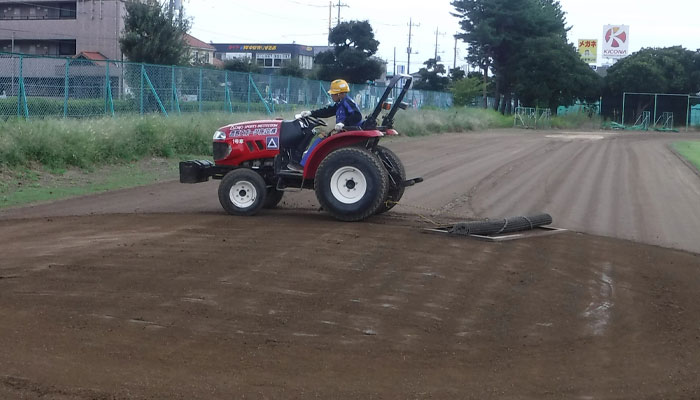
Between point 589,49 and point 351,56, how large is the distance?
217 feet

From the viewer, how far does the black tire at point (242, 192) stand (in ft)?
39.4

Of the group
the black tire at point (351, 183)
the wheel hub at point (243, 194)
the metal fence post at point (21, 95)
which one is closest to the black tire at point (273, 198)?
the wheel hub at point (243, 194)

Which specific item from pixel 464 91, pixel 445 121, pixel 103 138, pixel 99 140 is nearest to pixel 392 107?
pixel 99 140

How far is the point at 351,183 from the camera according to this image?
1162cm

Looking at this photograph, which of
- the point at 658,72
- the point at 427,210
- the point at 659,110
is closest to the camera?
the point at 427,210

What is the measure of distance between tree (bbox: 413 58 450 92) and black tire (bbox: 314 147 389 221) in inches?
2719

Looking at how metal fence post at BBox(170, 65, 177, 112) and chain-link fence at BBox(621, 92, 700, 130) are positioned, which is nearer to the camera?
metal fence post at BBox(170, 65, 177, 112)

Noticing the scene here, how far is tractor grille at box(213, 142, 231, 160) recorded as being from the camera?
12339 millimetres

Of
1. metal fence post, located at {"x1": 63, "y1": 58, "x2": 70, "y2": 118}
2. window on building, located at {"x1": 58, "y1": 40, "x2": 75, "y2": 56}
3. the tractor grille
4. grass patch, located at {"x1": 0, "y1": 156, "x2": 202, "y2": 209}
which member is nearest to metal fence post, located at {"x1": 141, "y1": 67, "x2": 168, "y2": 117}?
metal fence post, located at {"x1": 63, "y1": 58, "x2": 70, "y2": 118}

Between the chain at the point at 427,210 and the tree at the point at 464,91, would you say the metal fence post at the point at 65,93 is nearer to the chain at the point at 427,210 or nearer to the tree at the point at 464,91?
the chain at the point at 427,210

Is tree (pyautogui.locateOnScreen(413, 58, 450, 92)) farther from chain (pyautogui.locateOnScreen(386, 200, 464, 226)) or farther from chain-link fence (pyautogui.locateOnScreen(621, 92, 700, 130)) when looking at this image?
chain (pyautogui.locateOnScreen(386, 200, 464, 226))

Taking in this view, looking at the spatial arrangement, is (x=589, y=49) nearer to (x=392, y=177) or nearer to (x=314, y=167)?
(x=392, y=177)

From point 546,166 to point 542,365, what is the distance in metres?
18.8

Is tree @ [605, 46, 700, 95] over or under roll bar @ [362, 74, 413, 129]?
over
